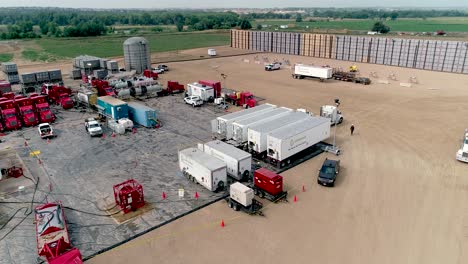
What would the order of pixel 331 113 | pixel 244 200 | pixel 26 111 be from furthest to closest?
pixel 26 111, pixel 331 113, pixel 244 200

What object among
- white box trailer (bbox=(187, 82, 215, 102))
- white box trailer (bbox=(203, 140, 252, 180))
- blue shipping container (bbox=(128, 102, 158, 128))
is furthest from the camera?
white box trailer (bbox=(187, 82, 215, 102))

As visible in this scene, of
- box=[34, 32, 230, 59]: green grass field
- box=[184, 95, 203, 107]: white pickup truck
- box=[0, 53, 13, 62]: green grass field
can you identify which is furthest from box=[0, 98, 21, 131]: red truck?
box=[34, 32, 230, 59]: green grass field

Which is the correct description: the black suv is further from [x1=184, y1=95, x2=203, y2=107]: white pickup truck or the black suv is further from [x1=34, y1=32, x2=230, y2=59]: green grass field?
[x1=34, y1=32, x2=230, y2=59]: green grass field

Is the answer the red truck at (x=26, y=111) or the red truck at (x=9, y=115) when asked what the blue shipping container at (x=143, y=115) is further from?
the red truck at (x=9, y=115)

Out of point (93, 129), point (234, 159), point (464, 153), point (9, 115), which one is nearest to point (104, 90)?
point (9, 115)

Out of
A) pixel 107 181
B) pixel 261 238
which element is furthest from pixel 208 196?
pixel 107 181

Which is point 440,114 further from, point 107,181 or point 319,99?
point 107,181

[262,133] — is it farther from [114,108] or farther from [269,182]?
[114,108]
